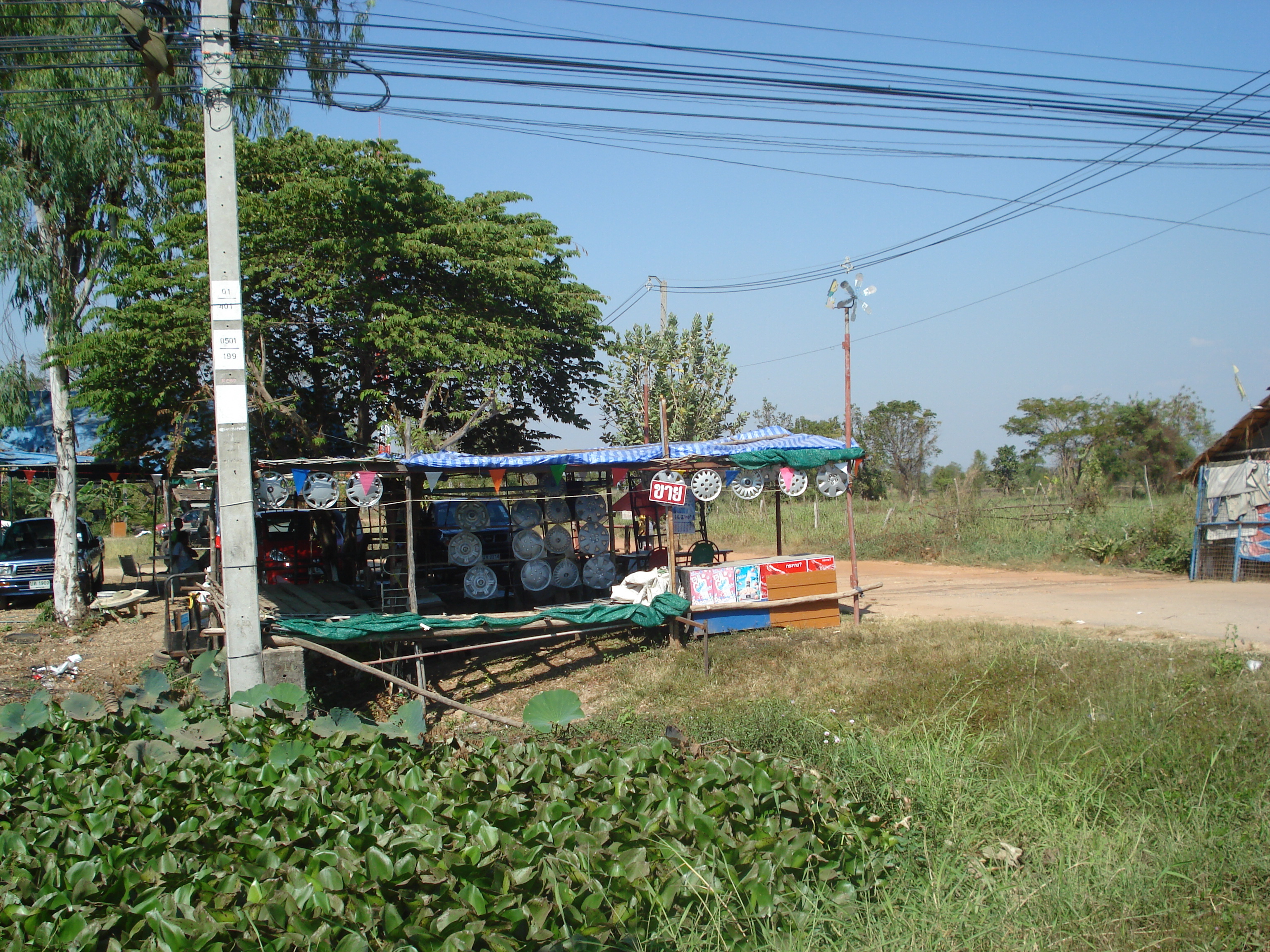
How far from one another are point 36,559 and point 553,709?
16.4 meters

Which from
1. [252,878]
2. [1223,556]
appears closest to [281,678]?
[252,878]

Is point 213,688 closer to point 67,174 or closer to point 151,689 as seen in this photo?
point 151,689

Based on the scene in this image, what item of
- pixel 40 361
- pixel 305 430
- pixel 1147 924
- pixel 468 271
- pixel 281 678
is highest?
pixel 468 271

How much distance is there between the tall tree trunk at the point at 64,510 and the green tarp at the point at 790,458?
11.5 m

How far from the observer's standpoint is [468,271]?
654 inches

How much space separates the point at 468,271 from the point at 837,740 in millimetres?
13046

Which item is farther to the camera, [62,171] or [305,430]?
[305,430]

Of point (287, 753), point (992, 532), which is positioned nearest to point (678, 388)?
point (992, 532)

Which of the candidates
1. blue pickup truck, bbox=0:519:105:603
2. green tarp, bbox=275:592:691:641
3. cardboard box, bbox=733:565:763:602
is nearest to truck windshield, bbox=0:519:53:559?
blue pickup truck, bbox=0:519:105:603

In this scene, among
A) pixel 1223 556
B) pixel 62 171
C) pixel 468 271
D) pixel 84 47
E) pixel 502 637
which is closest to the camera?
pixel 502 637

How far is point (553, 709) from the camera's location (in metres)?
5.45

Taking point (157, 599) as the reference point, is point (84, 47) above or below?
above

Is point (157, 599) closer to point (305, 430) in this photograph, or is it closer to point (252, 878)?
point (305, 430)

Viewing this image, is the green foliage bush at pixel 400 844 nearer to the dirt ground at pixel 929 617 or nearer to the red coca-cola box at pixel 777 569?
the dirt ground at pixel 929 617
